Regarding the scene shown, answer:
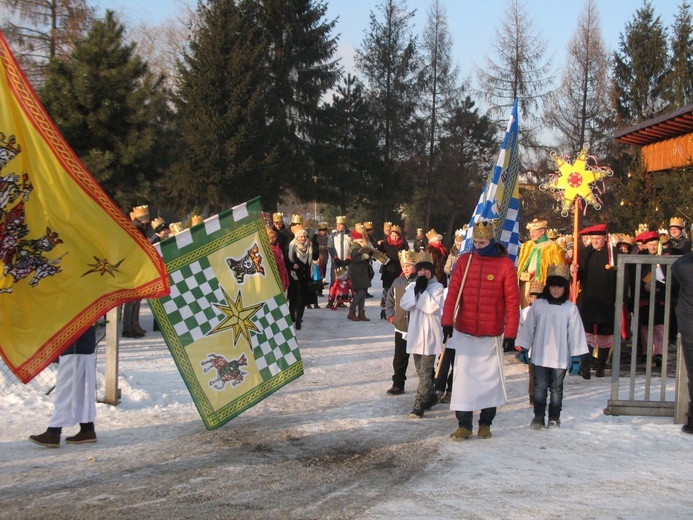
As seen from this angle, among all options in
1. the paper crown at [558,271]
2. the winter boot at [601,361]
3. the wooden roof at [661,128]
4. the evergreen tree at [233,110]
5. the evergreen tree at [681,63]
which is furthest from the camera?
the evergreen tree at [233,110]

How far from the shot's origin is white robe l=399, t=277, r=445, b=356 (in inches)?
323

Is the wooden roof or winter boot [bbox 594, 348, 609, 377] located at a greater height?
the wooden roof

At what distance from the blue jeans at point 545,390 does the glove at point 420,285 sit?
149 cm

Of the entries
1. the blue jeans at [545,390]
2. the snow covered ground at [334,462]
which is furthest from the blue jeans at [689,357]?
the blue jeans at [545,390]

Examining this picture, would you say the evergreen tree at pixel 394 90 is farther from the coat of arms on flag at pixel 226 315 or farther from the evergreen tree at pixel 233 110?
the coat of arms on flag at pixel 226 315

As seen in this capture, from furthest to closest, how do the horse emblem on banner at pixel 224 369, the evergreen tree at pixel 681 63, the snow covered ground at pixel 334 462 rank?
the evergreen tree at pixel 681 63 → the horse emblem on banner at pixel 224 369 → the snow covered ground at pixel 334 462

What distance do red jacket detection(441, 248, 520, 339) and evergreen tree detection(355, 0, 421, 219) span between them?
38.3 m

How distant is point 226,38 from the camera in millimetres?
38344

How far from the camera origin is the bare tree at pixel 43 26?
23781 mm

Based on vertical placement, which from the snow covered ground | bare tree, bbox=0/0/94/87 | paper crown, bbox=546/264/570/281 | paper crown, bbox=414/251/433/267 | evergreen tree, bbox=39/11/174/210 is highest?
bare tree, bbox=0/0/94/87

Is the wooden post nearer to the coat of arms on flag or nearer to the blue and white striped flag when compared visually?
the coat of arms on flag

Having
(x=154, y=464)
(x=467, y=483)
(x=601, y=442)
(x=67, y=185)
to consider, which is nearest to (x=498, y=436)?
(x=601, y=442)

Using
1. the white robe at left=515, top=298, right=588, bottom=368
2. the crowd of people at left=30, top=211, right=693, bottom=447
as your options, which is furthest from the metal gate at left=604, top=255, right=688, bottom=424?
the white robe at left=515, top=298, right=588, bottom=368

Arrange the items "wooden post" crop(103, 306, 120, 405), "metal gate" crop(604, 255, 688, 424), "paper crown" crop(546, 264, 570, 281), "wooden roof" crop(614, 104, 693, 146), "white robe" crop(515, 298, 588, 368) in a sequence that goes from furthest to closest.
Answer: "wooden roof" crop(614, 104, 693, 146) → "wooden post" crop(103, 306, 120, 405) → "metal gate" crop(604, 255, 688, 424) → "paper crown" crop(546, 264, 570, 281) → "white robe" crop(515, 298, 588, 368)
